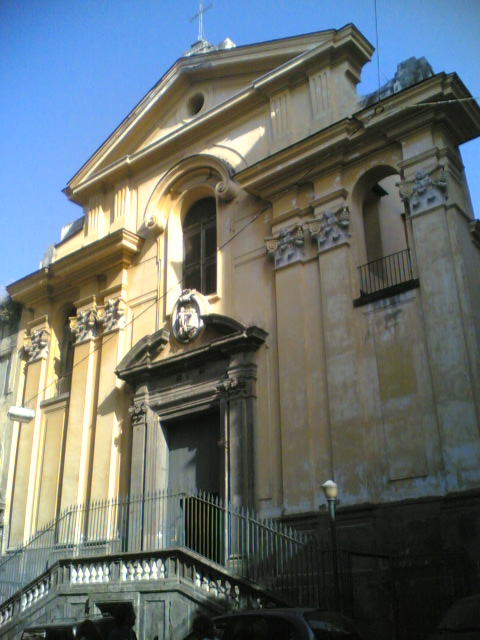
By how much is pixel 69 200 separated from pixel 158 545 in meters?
11.6

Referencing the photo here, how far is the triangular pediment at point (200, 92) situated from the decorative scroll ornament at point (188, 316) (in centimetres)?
480

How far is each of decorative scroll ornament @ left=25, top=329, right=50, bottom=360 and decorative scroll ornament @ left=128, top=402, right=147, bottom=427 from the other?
486cm

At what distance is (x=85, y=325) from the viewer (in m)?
19.6

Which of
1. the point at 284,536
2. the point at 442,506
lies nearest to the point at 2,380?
the point at 284,536

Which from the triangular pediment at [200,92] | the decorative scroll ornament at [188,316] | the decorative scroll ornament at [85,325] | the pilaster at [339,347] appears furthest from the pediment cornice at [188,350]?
the triangular pediment at [200,92]

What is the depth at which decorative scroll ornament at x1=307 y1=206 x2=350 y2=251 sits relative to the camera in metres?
14.8

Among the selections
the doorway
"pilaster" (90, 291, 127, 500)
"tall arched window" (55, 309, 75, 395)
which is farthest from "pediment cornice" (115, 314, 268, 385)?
"tall arched window" (55, 309, 75, 395)

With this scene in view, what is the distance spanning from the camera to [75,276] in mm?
20672

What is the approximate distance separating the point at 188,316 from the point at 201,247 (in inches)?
82.3

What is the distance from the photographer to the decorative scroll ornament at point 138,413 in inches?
669

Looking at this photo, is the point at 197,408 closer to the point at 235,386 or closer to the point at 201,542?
the point at 235,386

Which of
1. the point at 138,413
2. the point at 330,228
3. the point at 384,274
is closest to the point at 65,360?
the point at 138,413

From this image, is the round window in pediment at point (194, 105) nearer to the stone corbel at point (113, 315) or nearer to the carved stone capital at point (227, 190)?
the carved stone capital at point (227, 190)

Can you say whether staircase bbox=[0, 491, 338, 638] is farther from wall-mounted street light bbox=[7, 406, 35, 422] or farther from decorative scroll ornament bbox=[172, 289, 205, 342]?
decorative scroll ornament bbox=[172, 289, 205, 342]
